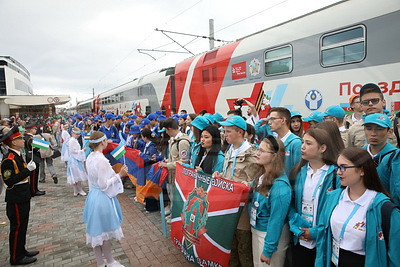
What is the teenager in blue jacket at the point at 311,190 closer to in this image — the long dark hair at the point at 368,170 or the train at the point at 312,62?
the long dark hair at the point at 368,170

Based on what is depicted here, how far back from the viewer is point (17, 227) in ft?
11.7

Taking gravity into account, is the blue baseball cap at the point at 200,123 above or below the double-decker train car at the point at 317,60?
below

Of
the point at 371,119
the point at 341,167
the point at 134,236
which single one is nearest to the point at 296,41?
the point at 371,119

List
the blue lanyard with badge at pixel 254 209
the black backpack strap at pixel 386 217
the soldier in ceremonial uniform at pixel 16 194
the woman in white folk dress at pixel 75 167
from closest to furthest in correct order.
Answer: the black backpack strap at pixel 386 217 < the blue lanyard with badge at pixel 254 209 < the soldier in ceremonial uniform at pixel 16 194 < the woman in white folk dress at pixel 75 167

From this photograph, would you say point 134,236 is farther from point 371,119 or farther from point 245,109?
point 245,109

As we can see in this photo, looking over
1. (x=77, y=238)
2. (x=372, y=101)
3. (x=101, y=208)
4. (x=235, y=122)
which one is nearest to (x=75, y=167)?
(x=77, y=238)

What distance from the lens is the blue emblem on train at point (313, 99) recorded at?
550 centimetres

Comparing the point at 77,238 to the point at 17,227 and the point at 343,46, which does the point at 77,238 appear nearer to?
the point at 17,227

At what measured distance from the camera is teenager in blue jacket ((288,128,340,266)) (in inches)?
86.1

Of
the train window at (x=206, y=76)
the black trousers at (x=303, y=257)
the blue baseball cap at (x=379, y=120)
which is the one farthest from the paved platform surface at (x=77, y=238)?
the train window at (x=206, y=76)

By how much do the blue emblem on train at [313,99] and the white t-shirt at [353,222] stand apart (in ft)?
13.3

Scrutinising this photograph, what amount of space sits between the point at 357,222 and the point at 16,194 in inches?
164

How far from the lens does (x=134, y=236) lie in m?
4.36

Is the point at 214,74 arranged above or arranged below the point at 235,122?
above
